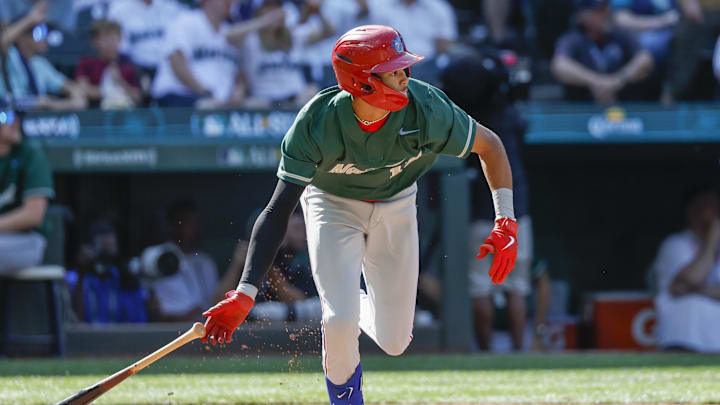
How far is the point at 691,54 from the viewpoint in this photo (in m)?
8.01

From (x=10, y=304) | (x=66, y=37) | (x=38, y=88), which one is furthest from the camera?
(x=66, y=37)


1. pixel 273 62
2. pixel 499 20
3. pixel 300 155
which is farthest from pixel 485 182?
pixel 300 155

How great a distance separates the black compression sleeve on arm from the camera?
10.6ft

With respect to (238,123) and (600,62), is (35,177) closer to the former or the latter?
(238,123)

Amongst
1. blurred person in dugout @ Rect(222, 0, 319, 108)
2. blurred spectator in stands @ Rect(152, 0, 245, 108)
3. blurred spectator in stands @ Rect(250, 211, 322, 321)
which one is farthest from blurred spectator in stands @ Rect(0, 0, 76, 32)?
blurred spectator in stands @ Rect(250, 211, 322, 321)

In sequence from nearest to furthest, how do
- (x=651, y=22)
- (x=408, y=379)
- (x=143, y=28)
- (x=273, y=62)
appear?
(x=408, y=379), (x=273, y=62), (x=143, y=28), (x=651, y=22)

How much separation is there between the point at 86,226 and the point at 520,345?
3.70 metres

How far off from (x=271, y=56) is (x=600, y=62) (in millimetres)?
2743

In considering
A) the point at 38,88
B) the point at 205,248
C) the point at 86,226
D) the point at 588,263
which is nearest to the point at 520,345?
the point at 588,263

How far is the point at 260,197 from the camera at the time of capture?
8.05 m

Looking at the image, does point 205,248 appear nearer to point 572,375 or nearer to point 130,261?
point 130,261

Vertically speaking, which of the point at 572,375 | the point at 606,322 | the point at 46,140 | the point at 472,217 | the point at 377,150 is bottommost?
the point at 606,322

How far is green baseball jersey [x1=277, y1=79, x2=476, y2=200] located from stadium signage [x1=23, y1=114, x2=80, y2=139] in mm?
3956

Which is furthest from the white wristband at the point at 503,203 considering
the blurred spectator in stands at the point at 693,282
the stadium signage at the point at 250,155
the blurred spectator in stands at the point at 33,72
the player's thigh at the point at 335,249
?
the blurred spectator in stands at the point at 33,72
